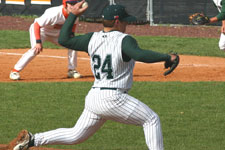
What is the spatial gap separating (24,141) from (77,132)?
56 centimetres

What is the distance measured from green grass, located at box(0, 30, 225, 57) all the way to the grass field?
17.1ft

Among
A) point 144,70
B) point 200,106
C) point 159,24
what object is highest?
point 200,106

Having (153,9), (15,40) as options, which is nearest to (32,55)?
(15,40)

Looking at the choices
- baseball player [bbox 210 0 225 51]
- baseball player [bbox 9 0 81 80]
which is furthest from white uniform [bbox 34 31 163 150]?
baseball player [bbox 210 0 225 51]

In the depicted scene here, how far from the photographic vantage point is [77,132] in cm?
581

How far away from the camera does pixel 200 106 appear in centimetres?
955

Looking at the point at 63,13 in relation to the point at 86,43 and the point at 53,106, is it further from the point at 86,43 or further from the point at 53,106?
the point at 86,43

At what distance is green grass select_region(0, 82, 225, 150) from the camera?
7.48m

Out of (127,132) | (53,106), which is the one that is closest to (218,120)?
(127,132)

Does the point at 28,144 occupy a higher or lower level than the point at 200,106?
higher

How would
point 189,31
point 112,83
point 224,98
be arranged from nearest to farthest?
point 112,83
point 224,98
point 189,31

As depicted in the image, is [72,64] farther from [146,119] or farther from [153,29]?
[153,29]

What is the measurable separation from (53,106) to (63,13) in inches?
96.5

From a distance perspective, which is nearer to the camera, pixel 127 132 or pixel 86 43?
pixel 86 43
